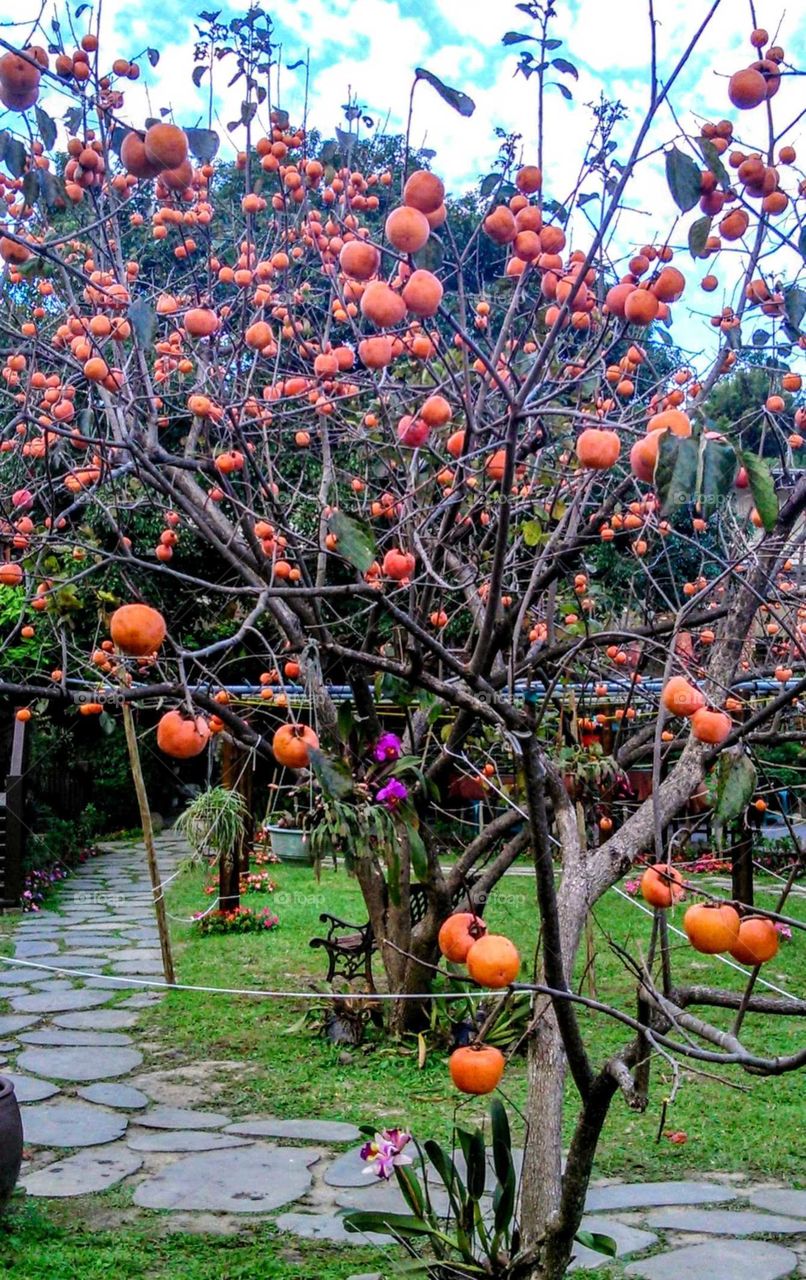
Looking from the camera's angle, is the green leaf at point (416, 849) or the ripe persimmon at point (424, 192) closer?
the ripe persimmon at point (424, 192)

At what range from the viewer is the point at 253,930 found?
755cm

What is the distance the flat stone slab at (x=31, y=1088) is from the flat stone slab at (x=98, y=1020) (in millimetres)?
763

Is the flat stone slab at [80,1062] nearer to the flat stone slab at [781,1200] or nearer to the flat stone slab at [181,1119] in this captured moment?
the flat stone slab at [181,1119]

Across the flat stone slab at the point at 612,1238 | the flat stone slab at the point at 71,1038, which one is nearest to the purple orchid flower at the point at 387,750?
the flat stone slab at the point at 612,1238

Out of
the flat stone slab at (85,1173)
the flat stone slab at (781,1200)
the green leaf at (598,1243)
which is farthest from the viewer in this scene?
the flat stone slab at (85,1173)

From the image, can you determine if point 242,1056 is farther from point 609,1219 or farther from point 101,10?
point 101,10

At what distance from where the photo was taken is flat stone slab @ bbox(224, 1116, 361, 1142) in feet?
12.1

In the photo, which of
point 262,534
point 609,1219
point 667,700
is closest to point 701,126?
point 667,700

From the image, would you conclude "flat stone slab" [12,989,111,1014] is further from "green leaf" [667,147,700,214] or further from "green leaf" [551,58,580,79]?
"green leaf" [667,147,700,214]

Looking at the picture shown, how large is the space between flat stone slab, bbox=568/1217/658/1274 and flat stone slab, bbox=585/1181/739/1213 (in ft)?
0.28

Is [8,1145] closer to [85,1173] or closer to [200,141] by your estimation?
[85,1173]

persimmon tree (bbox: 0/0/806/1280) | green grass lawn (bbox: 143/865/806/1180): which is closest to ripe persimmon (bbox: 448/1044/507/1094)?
persimmon tree (bbox: 0/0/806/1280)

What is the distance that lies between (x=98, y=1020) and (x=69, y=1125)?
1.51m

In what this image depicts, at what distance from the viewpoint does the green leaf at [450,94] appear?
1736 millimetres
